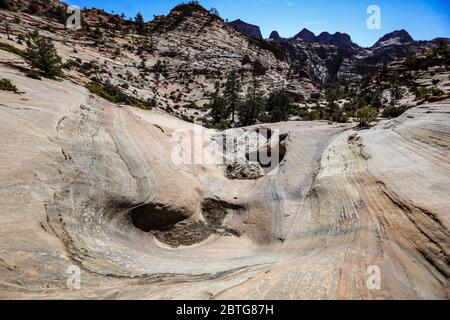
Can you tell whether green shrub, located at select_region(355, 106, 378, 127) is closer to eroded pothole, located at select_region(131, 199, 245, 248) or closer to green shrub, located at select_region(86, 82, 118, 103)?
eroded pothole, located at select_region(131, 199, 245, 248)

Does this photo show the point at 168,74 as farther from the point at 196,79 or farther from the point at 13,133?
the point at 13,133

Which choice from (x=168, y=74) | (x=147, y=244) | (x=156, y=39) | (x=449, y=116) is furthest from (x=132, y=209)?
(x=156, y=39)

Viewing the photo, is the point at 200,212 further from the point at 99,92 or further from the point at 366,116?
the point at 99,92

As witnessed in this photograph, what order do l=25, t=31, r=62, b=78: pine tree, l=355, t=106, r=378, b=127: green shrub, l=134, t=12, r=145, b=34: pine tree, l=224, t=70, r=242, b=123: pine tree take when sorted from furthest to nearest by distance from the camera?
1. l=134, t=12, r=145, b=34: pine tree
2. l=224, t=70, r=242, b=123: pine tree
3. l=355, t=106, r=378, b=127: green shrub
4. l=25, t=31, r=62, b=78: pine tree

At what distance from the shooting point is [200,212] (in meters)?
13.7

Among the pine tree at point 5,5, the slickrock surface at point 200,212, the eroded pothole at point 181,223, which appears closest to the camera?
the slickrock surface at point 200,212

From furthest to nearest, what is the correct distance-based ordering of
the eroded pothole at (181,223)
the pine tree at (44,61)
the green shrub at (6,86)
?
the pine tree at (44,61), the green shrub at (6,86), the eroded pothole at (181,223)

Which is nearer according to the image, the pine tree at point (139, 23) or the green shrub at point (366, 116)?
the green shrub at point (366, 116)

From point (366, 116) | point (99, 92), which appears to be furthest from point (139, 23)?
point (366, 116)

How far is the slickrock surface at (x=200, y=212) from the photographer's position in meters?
6.48

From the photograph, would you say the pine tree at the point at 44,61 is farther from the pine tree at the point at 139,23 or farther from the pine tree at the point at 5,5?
the pine tree at the point at 139,23

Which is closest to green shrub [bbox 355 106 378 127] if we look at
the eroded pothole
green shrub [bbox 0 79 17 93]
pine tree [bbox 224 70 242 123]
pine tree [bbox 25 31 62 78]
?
the eroded pothole

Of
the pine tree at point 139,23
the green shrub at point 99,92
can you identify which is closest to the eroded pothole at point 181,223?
the green shrub at point 99,92

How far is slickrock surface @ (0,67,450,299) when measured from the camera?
6.48 meters
